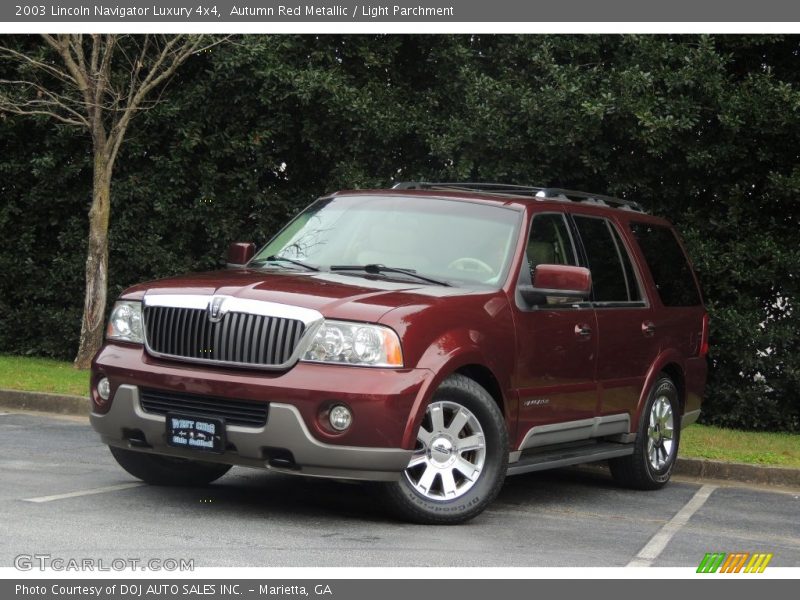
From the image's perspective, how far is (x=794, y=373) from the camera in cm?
1367

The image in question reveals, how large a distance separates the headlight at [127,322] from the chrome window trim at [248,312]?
4.9 inches

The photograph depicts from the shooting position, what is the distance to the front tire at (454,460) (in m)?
Answer: 7.40

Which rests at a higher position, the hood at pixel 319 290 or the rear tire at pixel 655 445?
the hood at pixel 319 290

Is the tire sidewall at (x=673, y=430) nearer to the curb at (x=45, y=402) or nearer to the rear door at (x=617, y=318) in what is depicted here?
the rear door at (x=617, y=318)

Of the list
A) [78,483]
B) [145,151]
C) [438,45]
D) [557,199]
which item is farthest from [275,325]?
[145,151]

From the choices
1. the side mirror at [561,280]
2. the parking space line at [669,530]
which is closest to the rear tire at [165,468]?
the side mirror at [561,280]

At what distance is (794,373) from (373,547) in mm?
8089

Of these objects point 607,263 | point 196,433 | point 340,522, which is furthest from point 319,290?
point 607,263

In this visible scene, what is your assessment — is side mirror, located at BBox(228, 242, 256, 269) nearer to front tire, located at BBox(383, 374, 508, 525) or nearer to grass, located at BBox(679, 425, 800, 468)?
front tire, located at BBox(383, 374, 508, 525)

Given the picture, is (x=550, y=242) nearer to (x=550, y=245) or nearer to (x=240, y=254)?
(x=550, y=245)

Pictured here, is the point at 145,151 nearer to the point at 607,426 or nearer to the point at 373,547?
the point at 607,426

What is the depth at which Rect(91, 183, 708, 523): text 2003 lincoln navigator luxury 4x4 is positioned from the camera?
279 inches

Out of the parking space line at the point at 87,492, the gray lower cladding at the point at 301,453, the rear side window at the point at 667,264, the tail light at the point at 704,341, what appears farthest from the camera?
the tail light at the point at 704,341

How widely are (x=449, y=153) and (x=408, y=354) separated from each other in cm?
789
